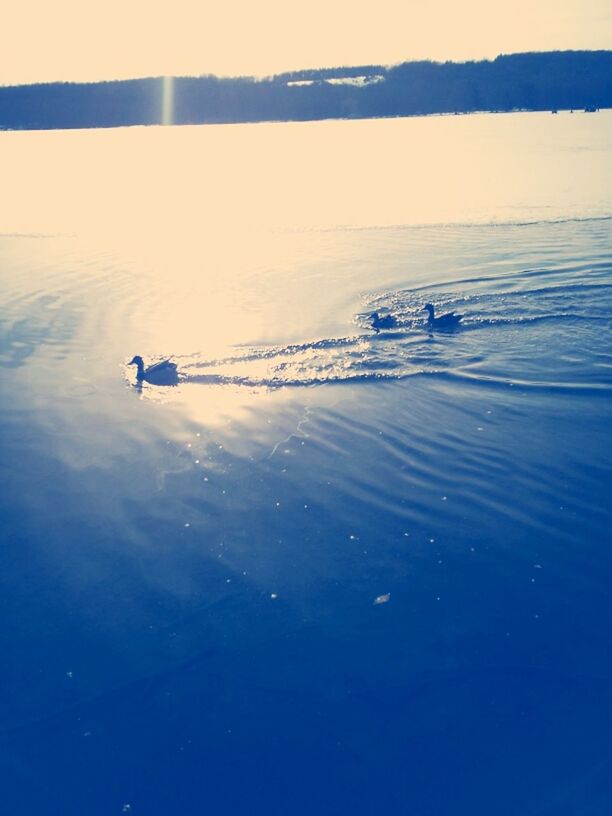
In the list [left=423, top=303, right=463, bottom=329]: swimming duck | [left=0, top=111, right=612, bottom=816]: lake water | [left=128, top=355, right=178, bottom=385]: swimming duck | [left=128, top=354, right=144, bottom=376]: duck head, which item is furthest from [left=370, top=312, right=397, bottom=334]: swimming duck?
[left=128, top=354, right=144, bottom=376]: duck head

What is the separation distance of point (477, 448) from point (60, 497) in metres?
4.63

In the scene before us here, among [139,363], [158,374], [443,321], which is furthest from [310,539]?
[443,321]

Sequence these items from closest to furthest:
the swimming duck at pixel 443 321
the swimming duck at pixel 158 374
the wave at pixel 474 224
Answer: the swimming duck at pixel 158 374
the swimming duck at pixel 443 321
the wave at pixel 474 224

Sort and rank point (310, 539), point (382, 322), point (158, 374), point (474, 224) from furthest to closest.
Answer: point (474, 224) < point (382, 322) < point (158, 374) < point (310, 539)

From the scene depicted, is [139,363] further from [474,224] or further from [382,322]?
[474,224]

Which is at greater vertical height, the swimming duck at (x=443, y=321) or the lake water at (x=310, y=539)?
the swimming duck at (x=443, y=321)

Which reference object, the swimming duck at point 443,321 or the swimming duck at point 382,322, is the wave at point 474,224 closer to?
the swimming duck at point 443,321

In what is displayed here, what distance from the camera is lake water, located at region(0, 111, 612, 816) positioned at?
516 cm

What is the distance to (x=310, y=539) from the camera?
7.27 m

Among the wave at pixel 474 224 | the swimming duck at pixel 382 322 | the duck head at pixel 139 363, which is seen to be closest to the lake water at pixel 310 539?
the swimming duck at pixel 382 322

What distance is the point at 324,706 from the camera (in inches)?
218

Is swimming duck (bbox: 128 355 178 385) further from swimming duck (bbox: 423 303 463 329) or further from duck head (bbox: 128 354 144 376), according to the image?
swimming duck (bbox: 423 303 463 329)

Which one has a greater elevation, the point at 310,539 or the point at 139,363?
the point at 139,363

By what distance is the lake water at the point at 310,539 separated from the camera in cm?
516
